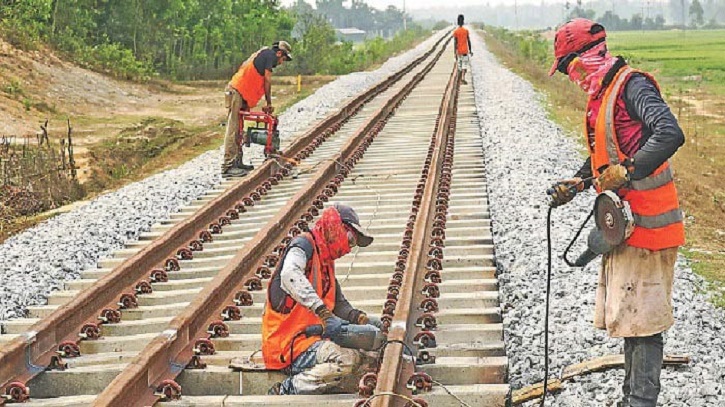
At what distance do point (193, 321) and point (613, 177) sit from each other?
2.60 meters

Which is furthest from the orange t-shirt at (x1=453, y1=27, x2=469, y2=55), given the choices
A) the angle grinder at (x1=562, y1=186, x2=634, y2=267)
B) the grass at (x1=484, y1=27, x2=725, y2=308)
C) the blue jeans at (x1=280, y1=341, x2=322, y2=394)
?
the angle grinder at (x1=562, y1=186, x2=634, y2=267)

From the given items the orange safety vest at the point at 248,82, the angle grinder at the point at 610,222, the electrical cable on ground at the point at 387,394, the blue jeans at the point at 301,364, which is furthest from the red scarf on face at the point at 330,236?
the orange safety vest at the point at 248,82

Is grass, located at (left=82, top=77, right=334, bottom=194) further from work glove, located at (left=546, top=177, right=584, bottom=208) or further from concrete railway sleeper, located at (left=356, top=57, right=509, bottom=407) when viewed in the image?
work glove, located at (left=546, top=177, right=584, bottom=208)

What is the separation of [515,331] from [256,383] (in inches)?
61.6

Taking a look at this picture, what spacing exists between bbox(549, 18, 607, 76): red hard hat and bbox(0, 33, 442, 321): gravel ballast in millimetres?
3967

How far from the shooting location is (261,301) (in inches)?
250

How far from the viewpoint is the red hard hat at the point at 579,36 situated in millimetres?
4375

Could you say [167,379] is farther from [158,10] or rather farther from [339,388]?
[158,10]

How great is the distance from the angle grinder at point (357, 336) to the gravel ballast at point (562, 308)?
Result: 75 cm

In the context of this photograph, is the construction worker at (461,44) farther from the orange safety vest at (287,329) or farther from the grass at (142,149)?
the orange safety vest at (287,329)

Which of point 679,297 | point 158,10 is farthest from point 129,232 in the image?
point 158,10

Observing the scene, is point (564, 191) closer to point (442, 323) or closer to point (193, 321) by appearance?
point (442, 323)

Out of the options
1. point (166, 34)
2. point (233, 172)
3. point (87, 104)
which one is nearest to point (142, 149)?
A: point (233, 172)

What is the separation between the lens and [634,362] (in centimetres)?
434
